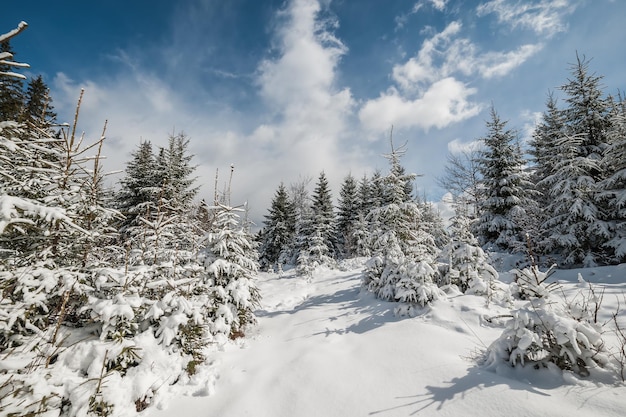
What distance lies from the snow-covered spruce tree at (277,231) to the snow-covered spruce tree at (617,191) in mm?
21750

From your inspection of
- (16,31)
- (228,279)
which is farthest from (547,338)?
(16,31)

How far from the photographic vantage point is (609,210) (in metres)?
12.3

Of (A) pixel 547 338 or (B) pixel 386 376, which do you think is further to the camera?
(B) pixel 386 376

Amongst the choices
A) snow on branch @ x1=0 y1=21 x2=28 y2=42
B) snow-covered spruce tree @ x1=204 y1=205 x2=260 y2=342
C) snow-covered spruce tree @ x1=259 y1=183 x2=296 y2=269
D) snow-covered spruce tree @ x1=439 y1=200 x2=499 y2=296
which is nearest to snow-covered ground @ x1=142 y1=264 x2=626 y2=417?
snow-covered spruce tree @ x1=204 y1=205 x2=260 y2=342

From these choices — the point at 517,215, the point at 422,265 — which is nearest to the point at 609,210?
the point at 517,215

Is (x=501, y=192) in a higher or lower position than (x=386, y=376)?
higher

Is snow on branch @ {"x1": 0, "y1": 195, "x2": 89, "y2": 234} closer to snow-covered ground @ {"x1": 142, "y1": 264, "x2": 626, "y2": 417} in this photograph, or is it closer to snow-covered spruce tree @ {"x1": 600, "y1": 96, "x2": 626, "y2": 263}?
snow-covered ground @ {"x1": 142, "y1": 264, "x2": 626, "y2": 417}

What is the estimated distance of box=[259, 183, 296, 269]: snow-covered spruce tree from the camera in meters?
27.4

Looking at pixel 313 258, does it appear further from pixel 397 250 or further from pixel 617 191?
pixel 617 191

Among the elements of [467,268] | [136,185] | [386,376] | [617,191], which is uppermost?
[136,185]

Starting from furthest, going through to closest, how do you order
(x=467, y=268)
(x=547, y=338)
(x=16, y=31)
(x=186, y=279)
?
(x=467, y=268) → (x=186, y=279) → (x=547, y=338) → (x=16, y=31)

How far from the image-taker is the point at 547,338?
367 centimetres

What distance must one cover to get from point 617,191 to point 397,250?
1063cm

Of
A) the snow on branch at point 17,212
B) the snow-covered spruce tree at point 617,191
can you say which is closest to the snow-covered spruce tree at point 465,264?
the snow-covered spruce tree at point 617,191
